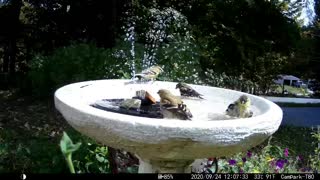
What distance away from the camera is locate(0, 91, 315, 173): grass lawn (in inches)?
142

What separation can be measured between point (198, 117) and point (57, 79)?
18.2 ft

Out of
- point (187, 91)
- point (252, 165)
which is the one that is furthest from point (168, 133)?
point (252, 165)

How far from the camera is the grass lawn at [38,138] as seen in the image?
3611 millimetres

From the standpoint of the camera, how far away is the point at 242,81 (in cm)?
963

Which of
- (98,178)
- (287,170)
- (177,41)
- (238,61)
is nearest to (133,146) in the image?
(98,178)

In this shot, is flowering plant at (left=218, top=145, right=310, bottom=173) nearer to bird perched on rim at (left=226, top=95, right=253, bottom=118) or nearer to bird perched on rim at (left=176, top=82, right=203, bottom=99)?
bird perched on rim at (left=176, top=82, right=203, bottom=99)

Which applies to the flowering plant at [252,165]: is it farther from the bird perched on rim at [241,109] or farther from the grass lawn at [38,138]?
the bird perched on rim at [241,109]

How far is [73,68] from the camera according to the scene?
7.59 metres

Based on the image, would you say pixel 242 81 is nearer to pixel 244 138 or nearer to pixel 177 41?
pixel 177 41

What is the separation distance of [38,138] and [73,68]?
Result: 2328mm

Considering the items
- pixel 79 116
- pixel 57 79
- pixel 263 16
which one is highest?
pixel 263 16

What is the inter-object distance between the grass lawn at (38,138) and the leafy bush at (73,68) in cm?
36

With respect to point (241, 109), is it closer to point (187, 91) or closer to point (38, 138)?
point (187, 91)

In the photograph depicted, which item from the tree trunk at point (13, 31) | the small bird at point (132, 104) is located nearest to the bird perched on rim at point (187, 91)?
the small bird at point (132, 104)
